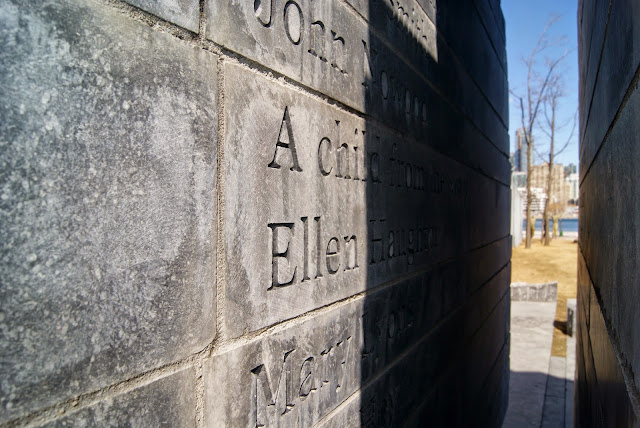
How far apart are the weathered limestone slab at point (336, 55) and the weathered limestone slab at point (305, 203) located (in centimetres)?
9

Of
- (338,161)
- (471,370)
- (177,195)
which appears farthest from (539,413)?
(177,195)

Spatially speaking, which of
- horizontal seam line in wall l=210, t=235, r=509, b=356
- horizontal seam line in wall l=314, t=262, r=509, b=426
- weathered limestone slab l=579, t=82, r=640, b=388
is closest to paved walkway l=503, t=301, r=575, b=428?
horizontal seam line in wall l=314, t=262, r=509, b=426

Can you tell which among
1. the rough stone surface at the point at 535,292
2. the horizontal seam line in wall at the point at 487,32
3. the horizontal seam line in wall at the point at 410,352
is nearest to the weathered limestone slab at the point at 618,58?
the horizontal seam line in wall at the point at 410,352

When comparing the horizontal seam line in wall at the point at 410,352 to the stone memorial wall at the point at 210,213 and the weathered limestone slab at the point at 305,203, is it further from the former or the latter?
the weathered limestone slab at the point at 305,203

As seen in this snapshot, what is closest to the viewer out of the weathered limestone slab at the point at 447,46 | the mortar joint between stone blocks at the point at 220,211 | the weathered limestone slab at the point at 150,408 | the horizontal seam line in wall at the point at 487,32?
the weathered limestone slab at the point at 150,408

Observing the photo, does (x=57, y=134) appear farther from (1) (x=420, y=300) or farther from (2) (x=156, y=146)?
(1) (x=420, y=300)

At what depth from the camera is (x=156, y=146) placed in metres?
1.21

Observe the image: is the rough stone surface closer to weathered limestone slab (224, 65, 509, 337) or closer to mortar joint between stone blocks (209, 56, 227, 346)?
weathered limestone slab (224, 65, 509, 337)

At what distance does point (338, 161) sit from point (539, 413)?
239 inches

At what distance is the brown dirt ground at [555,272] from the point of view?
1085 centimetres

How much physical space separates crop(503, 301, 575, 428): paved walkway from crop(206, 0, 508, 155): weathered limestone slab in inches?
193

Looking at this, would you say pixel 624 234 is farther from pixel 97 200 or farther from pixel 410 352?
pixel 410 352

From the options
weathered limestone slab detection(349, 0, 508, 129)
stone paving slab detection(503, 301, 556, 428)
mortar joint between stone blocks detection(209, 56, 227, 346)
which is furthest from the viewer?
stone paving slab detection(503, 301, 556, 428)

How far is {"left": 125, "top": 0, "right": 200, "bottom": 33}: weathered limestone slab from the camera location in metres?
1.18
